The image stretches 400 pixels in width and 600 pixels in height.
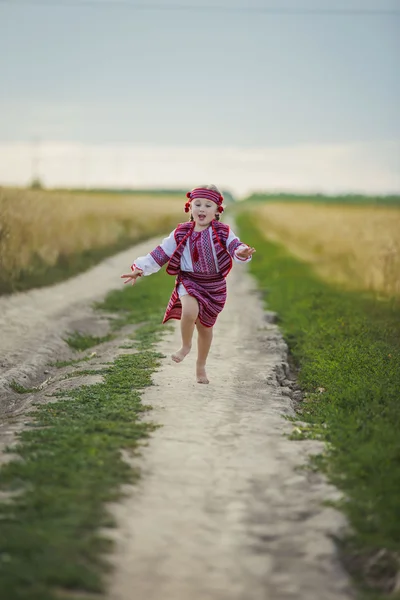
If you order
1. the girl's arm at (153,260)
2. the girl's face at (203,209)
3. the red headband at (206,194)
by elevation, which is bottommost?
the girl's arm at (153,260)

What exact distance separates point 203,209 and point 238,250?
1.59ft

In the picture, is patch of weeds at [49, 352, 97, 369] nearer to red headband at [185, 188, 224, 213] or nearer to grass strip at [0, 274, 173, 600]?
grass strip at [0, 274, 173, 600]

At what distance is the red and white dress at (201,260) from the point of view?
7.16 meters

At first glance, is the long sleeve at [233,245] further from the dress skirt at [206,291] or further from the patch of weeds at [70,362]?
the patch of weeds at [70,362]

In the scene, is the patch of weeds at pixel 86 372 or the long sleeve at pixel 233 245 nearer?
the long sleeve at pixel 233 245

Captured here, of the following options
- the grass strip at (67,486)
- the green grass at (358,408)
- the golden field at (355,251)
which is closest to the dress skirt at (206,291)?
the grass strip at (67,486)

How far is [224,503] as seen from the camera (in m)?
4.55

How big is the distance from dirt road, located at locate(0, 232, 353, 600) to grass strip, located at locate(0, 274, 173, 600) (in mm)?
133

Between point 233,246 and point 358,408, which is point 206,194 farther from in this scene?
point 358,408

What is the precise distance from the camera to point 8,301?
1341cm

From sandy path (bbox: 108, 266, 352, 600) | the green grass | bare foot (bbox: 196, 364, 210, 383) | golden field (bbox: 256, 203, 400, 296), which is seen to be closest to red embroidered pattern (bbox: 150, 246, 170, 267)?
bare foot (bbox: 196, 364, 210, 383)

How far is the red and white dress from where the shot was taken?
7.16 m

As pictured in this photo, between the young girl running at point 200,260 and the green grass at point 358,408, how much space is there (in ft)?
4.02

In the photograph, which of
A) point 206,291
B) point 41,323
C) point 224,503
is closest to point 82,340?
point 41,323
